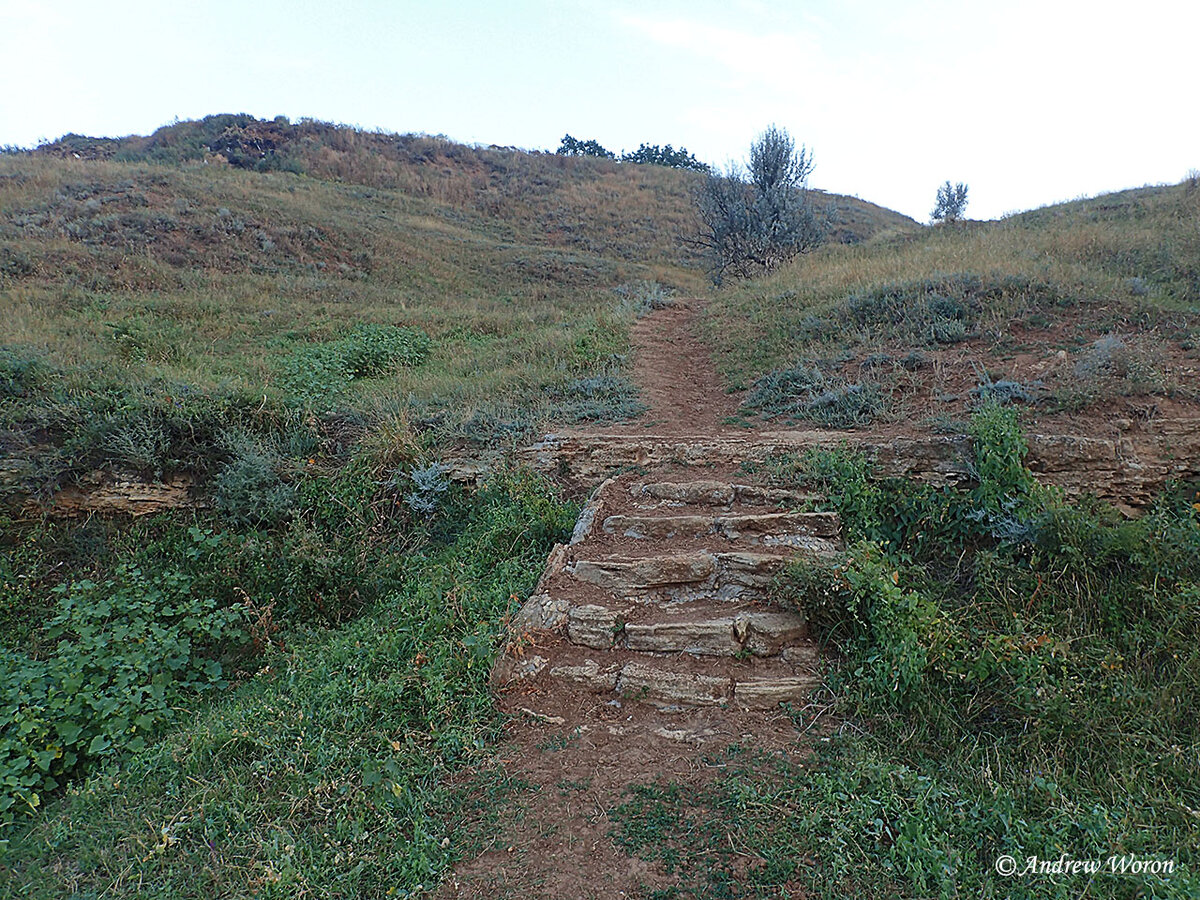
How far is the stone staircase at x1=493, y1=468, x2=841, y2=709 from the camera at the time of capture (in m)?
3.78

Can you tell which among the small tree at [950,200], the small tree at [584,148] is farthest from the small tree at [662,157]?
the small tree at [950,200]

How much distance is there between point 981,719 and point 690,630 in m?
1.55

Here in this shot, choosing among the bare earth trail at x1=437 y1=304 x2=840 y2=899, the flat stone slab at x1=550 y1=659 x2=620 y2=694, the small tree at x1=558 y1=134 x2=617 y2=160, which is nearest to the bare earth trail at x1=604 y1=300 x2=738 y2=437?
the bare earth trail at x1=437 y1=304 x2=840 y2=899

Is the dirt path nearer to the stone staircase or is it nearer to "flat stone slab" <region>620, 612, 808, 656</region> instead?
the stone staircase

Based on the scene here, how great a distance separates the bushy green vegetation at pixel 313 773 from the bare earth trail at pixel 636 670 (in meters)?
0.26

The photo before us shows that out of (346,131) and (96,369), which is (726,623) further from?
(346,131)

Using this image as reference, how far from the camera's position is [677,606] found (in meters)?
4.28

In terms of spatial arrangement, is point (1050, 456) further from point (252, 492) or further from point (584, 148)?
point (584, 148)

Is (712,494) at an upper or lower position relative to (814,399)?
lower

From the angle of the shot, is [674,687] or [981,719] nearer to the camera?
[981,719]

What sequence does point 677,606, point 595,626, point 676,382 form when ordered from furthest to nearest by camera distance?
point 676,382
point 677,606
point 595,626

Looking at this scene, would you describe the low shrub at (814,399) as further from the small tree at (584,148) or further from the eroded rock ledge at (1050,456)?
the small tree at (584,148)

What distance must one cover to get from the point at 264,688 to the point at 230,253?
1416cm

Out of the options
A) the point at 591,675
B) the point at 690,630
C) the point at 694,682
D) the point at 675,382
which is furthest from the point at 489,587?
the point at 675,382
